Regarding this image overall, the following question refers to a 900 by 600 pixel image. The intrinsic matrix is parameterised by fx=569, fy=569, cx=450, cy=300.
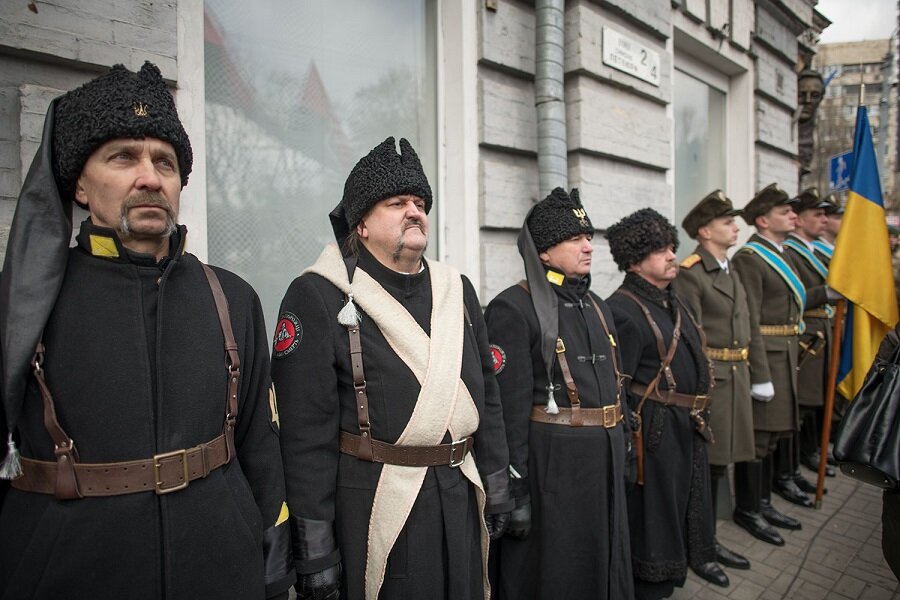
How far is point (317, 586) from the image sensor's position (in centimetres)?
186

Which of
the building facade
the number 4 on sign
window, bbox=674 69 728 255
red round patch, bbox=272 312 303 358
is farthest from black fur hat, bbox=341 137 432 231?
the number 4 on sign

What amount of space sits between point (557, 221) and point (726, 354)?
1.82 meters

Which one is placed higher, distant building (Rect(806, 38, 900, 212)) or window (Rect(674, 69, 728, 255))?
distant building (Rect(806, 38, 900, 212))

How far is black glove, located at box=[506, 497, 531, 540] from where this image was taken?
2.60 m

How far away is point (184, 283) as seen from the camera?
5.35 ft

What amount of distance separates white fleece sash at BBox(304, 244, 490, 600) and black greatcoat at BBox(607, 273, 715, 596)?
1.43 meters

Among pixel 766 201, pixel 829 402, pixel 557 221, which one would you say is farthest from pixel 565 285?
pixel 829 402

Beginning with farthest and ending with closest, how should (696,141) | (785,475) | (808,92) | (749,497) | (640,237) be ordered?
(808,92), (696,141), (785,475), (749,497), (640,237)

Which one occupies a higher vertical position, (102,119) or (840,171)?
(840,171)

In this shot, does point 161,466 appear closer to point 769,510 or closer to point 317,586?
point 317,586

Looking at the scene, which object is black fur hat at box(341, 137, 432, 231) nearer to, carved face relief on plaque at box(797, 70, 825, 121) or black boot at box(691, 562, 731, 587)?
black boot at box(691, 562, 731, 587)

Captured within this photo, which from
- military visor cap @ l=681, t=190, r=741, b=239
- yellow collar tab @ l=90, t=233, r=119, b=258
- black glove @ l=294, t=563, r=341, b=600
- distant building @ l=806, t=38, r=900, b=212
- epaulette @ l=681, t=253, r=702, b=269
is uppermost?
distant building @ l=806, t=38, r=900, b=212

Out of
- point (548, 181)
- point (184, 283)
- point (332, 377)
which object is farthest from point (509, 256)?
point (184, 283)

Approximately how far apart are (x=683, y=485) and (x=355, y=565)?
217 cm
